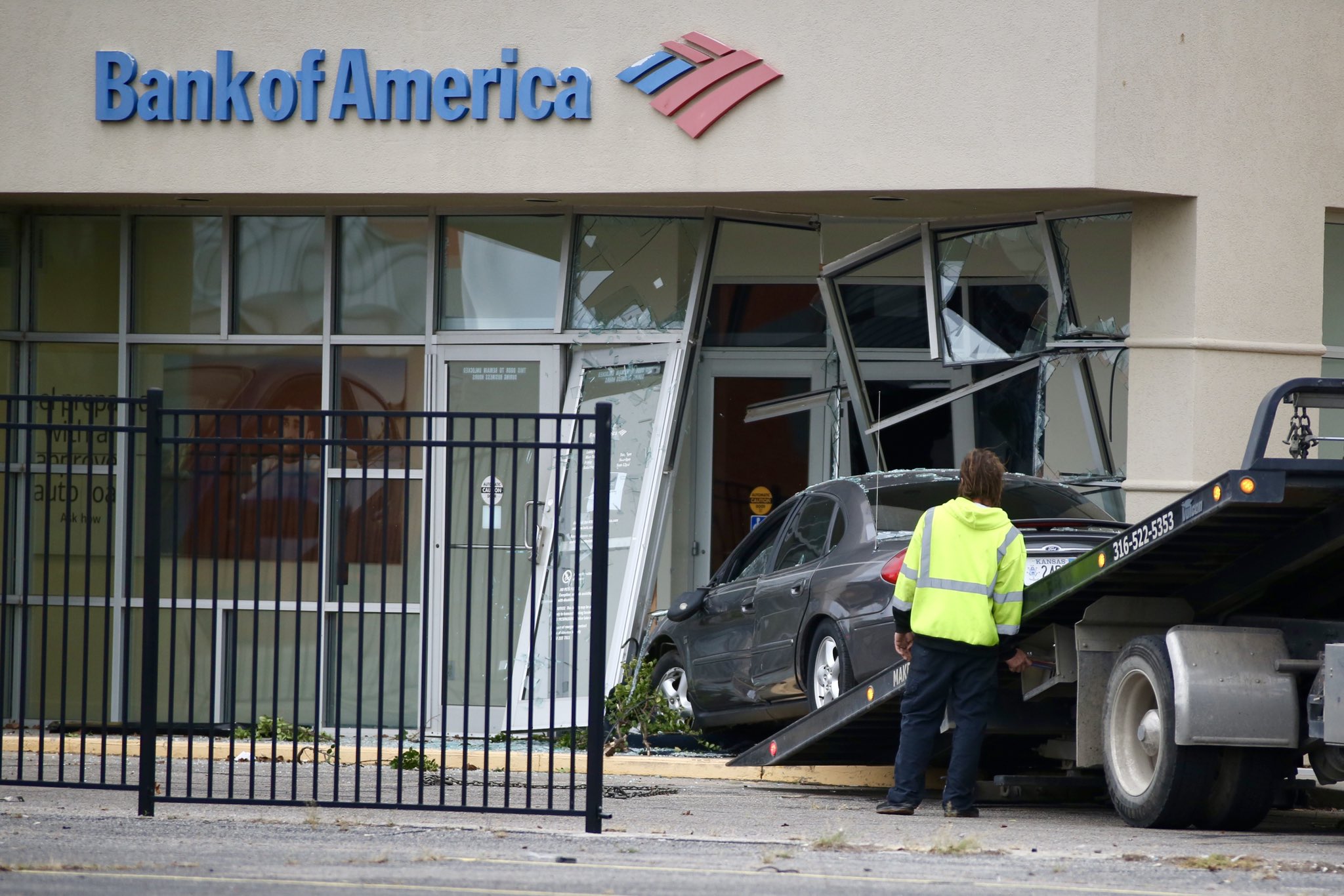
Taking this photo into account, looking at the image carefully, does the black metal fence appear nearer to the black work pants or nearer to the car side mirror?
the car side mirror

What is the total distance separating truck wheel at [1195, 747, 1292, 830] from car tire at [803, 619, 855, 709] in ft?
7.66

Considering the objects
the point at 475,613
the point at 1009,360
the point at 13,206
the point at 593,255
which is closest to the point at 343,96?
the point at 593,255

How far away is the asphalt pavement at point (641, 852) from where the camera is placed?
18.6ft

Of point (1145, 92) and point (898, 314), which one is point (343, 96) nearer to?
point (898, 314)

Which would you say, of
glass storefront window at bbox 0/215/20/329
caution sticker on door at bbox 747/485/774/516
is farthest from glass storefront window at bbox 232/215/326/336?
caution sticker on door at bbox 747/485/774/516

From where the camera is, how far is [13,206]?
13680 millimetres

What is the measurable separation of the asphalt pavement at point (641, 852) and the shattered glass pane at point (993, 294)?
15.5 feet

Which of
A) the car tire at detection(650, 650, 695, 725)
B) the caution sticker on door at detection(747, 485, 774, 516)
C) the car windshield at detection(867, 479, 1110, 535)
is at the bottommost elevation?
the car tire at detection(650, 650, 695, 725)

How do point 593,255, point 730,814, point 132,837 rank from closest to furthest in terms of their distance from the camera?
point 132,837 → point 730,814 → point 593,255

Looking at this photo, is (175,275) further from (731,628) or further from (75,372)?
(731,628)

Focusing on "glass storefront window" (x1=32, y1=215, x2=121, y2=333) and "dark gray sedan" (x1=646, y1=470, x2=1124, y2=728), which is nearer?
"dark gray sedan" (x1=646, y1=470, x2=1124, y2=728)

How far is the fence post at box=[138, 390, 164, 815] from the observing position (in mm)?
7426

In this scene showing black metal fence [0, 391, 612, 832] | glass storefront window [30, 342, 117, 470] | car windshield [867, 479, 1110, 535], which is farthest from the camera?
glass storefront window [30, 342, 117, 470]

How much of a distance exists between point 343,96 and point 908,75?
4.05m
